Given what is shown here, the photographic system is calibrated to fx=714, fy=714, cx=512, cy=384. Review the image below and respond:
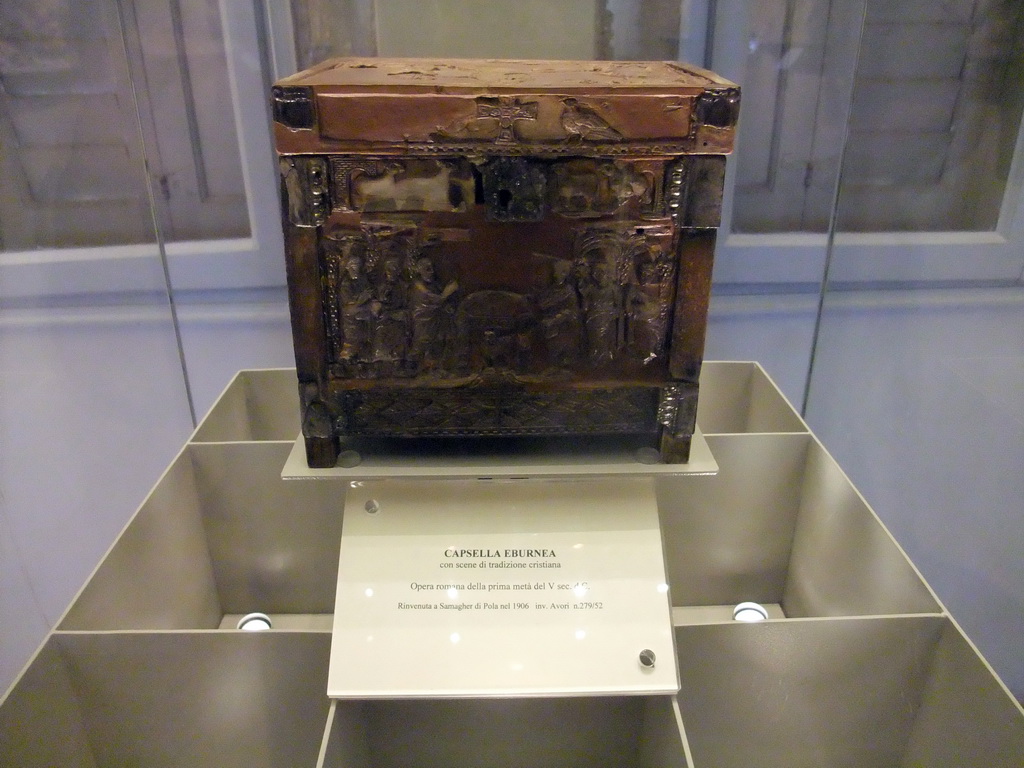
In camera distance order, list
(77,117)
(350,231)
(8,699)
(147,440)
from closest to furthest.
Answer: (8,699) < (350,231) < (77,117) < (147,440)

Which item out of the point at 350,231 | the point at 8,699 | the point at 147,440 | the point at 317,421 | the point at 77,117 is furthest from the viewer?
the point at 147,440

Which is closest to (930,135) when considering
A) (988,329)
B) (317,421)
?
(988,329)

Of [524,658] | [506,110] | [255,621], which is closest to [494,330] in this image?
[506,110]

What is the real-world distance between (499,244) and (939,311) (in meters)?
1.42

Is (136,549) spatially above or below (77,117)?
below

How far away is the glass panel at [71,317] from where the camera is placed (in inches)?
65.8

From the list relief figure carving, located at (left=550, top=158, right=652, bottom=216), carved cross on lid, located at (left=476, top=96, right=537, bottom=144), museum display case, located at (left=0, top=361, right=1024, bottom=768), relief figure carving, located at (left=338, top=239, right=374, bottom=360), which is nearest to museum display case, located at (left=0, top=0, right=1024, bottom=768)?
museum display case, located at (left=0, top=361, right=1024, bottom=768)

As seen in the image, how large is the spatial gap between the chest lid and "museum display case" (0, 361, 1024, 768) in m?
0.55

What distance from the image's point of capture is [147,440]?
2.02 metres

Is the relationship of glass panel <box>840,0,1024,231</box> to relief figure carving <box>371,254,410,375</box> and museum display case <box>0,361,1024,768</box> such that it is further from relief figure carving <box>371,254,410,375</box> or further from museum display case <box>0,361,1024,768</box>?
relief figure carving <box>371,254,410,375</box>

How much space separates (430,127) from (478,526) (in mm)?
626

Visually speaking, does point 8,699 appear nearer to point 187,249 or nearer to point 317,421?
point 317,421

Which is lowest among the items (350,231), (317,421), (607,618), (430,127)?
(607,618)

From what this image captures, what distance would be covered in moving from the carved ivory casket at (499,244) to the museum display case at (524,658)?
162 mm
